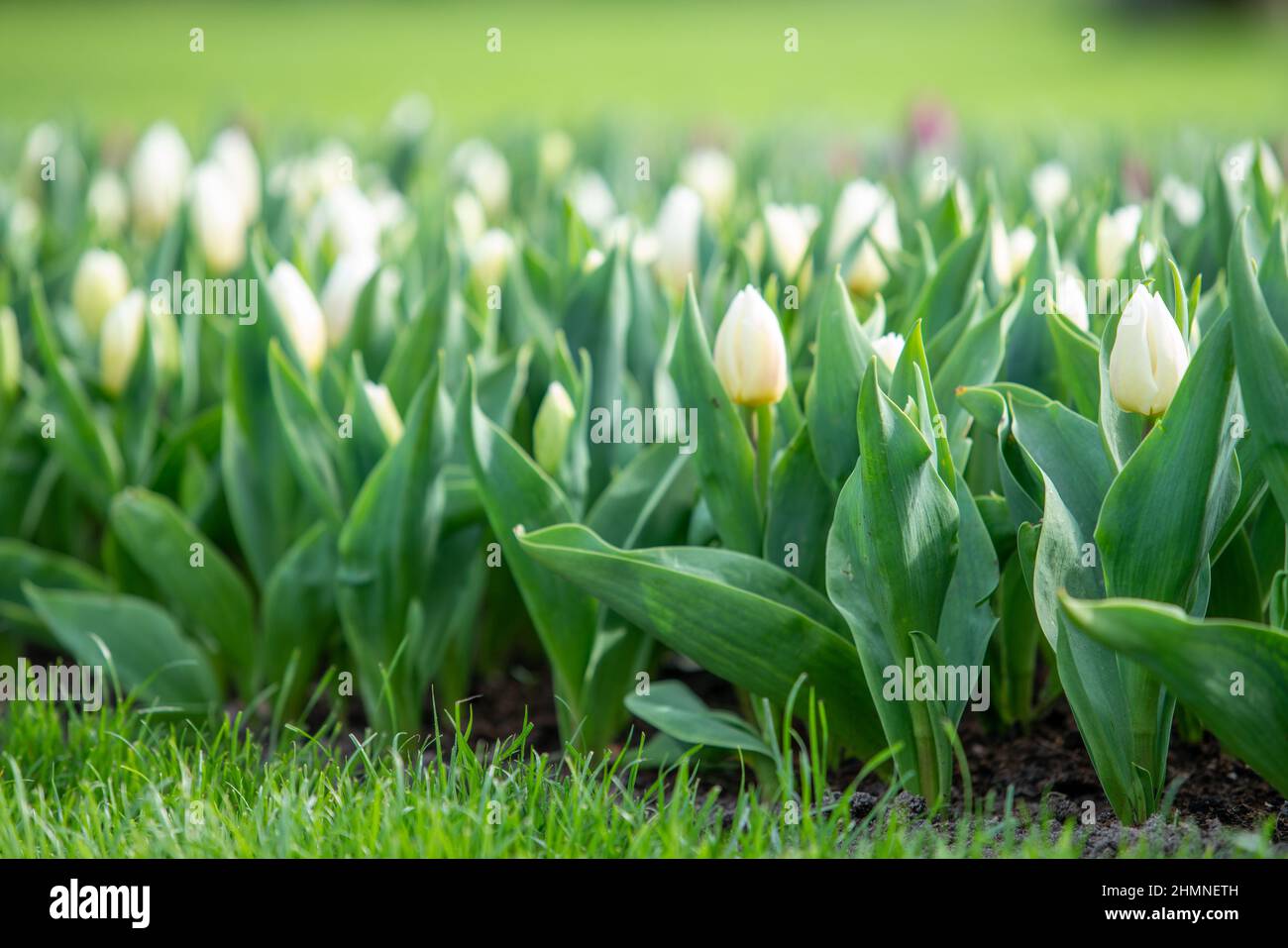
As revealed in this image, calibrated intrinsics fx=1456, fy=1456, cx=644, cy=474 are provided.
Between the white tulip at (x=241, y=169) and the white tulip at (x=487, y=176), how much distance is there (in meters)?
0.63

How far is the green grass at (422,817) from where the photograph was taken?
74.0 inches

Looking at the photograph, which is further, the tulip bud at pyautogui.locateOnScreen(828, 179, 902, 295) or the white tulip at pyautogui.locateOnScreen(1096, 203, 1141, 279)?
the tulip bud at pyautogui.locateOnScreen(828, 179, 902, 295)

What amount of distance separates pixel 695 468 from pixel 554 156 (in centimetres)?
300

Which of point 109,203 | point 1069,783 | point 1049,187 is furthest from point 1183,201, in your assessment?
point 109,203

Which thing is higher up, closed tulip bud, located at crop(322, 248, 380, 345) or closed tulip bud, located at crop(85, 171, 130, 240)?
closed tulip bud, located at crop(85, 171, 130, 240)

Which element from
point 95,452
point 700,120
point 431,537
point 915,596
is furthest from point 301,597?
point 700,120

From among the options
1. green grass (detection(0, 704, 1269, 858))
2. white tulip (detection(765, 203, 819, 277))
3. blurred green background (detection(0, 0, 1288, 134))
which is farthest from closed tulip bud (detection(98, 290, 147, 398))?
blurred green background (detection(0, 0, 1288, 134))

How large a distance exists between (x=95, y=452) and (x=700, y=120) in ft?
12.7

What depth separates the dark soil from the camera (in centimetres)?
194

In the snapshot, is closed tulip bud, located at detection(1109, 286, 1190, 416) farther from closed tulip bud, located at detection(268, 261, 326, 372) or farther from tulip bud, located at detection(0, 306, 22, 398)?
tulip bud, located at detection(0, 306, 22, 398)

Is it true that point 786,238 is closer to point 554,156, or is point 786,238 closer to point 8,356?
point 8,356

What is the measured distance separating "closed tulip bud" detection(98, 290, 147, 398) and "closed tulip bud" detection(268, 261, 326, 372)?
35cm

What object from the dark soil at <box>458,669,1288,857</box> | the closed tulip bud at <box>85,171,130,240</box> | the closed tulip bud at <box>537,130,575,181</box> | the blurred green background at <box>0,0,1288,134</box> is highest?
the blurred green background at <box>0,0,1288,134</box>

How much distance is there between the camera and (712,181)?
4.29m
